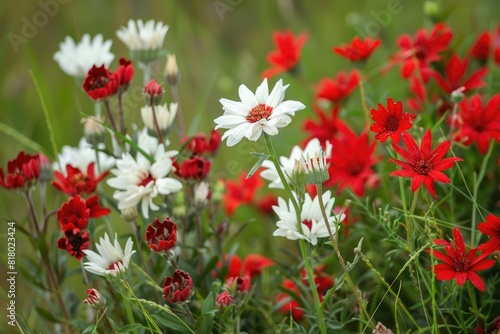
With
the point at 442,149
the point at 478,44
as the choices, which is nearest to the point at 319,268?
the point at 442,149

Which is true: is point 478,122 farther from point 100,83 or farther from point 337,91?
point 100,83

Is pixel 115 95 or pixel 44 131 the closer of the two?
pixel 115 95

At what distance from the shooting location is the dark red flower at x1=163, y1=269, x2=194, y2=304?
662 millimetres

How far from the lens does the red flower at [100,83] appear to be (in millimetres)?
743

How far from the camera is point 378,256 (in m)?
0.91

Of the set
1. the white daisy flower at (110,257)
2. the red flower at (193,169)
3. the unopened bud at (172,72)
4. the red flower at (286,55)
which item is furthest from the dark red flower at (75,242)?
the red flower at (286,55)

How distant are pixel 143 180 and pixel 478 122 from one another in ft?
1.41

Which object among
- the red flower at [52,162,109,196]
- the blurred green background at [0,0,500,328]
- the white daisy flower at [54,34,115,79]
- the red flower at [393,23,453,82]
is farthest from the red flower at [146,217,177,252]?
the blurred green background at [0,0,500,328]

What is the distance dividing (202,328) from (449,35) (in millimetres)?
569

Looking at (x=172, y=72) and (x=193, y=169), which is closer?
(x=193, y=169)

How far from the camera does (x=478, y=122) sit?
0.84m

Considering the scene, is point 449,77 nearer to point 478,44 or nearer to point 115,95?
point 478,44

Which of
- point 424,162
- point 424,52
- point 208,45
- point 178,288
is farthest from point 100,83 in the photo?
point 208,45

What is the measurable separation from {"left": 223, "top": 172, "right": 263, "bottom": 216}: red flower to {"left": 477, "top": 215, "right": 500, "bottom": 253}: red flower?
0.52 metres
